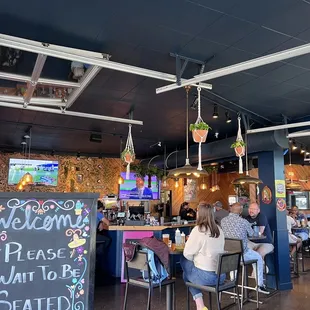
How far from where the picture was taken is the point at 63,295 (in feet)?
6.70

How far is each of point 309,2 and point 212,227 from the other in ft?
8.00

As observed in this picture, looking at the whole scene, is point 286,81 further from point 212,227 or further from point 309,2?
point 212,227

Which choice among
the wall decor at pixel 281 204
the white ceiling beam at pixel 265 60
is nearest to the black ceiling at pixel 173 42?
the white ceiling beam at pixel 265 60

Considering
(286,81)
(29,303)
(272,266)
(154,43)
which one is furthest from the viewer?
(272,266)

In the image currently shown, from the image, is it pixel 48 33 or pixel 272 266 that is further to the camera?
pixel 272 266

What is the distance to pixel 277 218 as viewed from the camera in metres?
6.21

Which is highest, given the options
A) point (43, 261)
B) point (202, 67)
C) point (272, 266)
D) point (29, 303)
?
point (202, 67)

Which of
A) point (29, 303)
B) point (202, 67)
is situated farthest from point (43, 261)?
point (202, 67)

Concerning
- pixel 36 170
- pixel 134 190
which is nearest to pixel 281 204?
pixel 134 190

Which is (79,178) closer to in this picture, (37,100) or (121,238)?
(121,238)

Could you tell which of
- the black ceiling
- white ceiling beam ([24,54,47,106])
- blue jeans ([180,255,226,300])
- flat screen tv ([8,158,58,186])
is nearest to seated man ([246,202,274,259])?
the black ceiling

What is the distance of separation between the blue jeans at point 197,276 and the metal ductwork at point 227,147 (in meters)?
3.12

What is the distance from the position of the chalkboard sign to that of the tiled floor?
2.86 m

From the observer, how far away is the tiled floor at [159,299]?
476 centimetres
